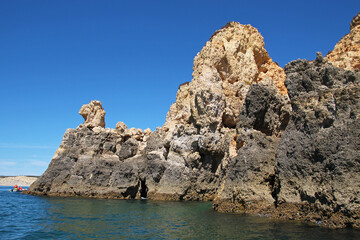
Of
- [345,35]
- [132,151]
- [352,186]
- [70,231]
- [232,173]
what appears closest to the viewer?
[352,186]

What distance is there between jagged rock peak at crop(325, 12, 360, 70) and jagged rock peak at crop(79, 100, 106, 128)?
118ft

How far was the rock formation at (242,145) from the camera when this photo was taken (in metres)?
16.4

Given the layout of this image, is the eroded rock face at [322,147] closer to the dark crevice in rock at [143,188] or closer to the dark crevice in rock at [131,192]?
the dark crevice in rock at [131,192]

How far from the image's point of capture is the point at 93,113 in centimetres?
5381

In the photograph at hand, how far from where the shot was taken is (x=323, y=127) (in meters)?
17.7

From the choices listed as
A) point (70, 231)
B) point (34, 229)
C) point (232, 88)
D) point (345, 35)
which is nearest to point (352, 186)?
point (70, 231)

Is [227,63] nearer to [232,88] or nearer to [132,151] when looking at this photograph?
[232,88]

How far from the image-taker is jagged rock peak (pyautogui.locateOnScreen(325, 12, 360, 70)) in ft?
93.5

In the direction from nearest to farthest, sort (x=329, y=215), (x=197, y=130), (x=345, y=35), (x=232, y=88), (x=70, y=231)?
(x=329, y=215) < (x=70, y=231) < (x=345, y=35) < (x=197, y=130) < (x=232, y=88)

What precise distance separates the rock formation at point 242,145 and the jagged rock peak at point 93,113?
0.17m

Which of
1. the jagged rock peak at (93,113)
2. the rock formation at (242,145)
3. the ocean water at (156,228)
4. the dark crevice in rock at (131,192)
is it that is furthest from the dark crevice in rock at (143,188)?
the ocean water at (156,228)

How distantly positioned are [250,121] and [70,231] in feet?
50.4

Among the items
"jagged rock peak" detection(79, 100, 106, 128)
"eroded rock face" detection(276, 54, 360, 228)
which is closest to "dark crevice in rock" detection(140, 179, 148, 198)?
"jagged rock peak" detection(79, 100, 106, 128)

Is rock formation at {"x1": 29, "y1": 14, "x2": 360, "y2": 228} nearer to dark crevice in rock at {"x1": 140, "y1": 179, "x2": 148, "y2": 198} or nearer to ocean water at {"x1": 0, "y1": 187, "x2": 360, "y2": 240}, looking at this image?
dark crevice in rock at {"x1": 140, "y1": 179, "x2": 148, "y2": 198}
